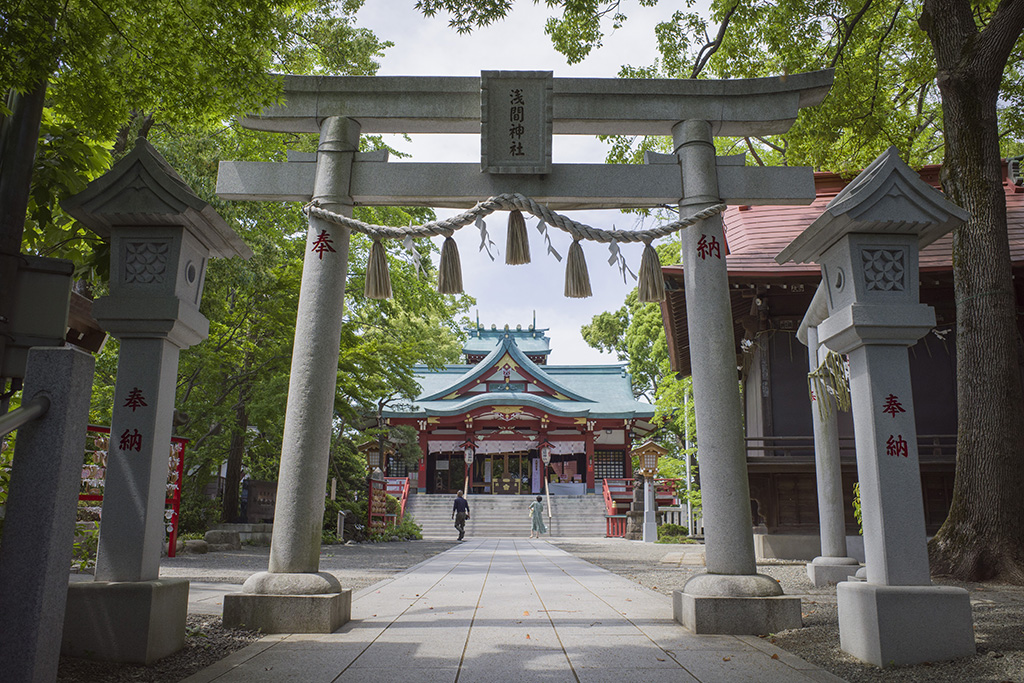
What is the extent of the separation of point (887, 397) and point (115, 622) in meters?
4.99

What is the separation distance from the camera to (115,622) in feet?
→ 13.2

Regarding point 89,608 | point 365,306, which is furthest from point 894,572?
point 365,306

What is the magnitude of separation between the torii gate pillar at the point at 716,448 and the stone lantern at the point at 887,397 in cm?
73

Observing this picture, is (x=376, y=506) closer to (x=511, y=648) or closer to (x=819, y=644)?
(x=511, y=648)

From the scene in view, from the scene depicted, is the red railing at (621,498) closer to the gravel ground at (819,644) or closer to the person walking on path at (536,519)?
the person walking on path at (536,519)

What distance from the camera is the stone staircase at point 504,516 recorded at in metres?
25.2

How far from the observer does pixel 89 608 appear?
403 centimetres

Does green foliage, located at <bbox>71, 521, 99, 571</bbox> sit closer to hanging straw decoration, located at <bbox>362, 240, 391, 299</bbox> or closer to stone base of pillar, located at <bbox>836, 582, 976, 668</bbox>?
hanging straw decoration, located at <bbox>362, 240, 391, 299</bbox>

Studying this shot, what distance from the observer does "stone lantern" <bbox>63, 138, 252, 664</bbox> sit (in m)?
4.03

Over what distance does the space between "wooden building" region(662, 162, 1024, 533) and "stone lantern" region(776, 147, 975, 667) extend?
6.57 m

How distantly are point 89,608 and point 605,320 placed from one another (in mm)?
32891

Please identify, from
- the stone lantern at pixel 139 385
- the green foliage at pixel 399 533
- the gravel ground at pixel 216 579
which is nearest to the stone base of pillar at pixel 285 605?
the gravel ground at pixel 216 579

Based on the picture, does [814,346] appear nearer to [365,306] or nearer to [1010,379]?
[1010,379]

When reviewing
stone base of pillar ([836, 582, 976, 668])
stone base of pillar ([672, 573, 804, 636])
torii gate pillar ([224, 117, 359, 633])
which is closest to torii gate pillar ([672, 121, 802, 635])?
stone base of pillar ([672, 573, 804, 636])
